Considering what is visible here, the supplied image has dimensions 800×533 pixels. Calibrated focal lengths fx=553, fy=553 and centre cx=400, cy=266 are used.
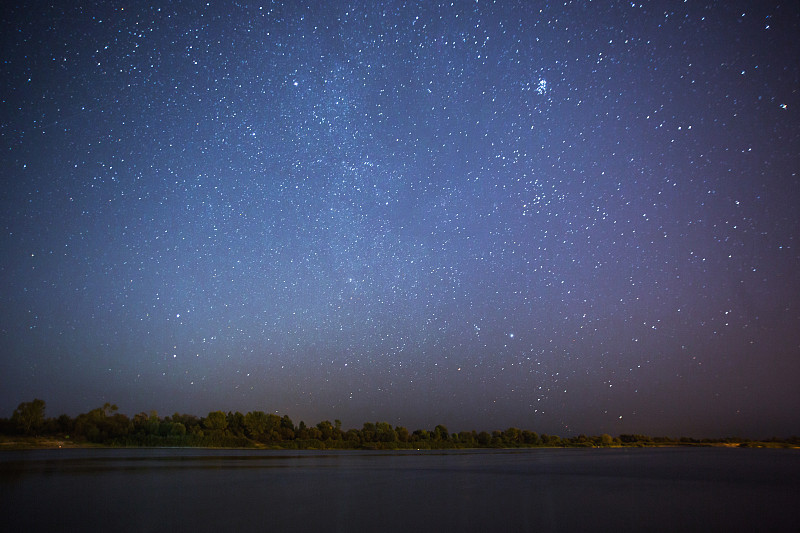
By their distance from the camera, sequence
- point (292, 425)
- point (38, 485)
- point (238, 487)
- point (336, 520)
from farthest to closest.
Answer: point (292, 425) → point (238, 487) → point (38, 485) → point (336, 520)

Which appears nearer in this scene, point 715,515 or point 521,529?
point 521,529

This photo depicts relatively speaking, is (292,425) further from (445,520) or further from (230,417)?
(445,520)

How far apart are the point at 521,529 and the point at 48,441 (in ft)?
273

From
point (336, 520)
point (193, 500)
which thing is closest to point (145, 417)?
point (193, 500)

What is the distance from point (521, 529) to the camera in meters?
16.8

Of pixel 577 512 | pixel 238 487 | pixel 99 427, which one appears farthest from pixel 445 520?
pixel 99 427

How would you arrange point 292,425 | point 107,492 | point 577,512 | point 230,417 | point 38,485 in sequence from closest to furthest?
point 577,512
point 107,492
point 38,485
point 230,417
point 292,425

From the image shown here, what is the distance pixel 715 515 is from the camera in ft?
69.2

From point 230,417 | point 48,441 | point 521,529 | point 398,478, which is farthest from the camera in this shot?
point 230,417

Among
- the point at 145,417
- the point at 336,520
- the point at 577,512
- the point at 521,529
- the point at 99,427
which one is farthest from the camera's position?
the point at 145,417

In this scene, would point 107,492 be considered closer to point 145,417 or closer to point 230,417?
point 145,417

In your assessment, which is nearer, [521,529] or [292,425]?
[521,529]

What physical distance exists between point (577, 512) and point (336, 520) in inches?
363

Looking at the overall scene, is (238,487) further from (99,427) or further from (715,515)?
(99,427)
